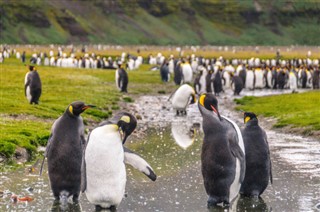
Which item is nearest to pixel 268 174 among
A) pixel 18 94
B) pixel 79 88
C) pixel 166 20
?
pixel 18 94

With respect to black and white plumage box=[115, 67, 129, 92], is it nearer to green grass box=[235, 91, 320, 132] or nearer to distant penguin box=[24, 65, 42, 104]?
green grass box=[235, 91, 320, 132]

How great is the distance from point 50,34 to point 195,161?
120 m

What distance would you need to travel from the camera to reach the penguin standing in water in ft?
35.3

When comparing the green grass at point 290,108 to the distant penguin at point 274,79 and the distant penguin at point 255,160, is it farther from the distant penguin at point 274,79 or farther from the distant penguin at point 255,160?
the distant penguin at point 274,79

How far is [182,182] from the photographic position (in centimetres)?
1223

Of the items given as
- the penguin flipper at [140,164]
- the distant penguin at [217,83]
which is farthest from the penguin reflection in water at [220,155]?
the distant penguin at [217,83]

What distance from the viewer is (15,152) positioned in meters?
14.4

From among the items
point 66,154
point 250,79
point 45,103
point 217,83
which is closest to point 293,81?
point 250,79

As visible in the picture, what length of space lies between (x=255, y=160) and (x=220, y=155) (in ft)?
3.33

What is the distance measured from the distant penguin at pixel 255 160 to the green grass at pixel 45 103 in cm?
502

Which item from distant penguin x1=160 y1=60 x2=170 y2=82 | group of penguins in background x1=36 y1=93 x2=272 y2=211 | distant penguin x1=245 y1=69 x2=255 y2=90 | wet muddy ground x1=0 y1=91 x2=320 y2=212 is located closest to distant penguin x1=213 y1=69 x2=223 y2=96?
distant penguin x1=245 y1=69 x2=255 y2=90

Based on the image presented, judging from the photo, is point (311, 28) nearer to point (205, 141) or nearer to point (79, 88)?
point (79, 88)

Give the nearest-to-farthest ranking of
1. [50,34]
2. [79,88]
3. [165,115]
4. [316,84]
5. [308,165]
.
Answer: [308,165] → [165,115] → [79,88] → [316,84] → [50,34]

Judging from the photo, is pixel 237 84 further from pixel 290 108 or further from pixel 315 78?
pixel 290 108
